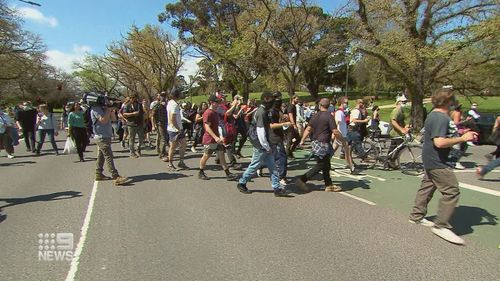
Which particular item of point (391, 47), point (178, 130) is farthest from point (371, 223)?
point (391, 47)

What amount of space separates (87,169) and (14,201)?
313 centimetres

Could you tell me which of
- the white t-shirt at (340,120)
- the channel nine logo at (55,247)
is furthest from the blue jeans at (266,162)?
the channel nine logo at (55,247)

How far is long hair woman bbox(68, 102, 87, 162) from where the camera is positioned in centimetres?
1085

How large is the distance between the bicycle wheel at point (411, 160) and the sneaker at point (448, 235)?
14.1 feet

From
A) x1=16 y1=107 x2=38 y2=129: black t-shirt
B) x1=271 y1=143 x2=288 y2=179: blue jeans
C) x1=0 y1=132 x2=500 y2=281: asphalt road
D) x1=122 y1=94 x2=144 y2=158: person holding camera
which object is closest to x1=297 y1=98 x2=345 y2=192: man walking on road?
x1=0 y1=132 x2=500 y2=281: asphalt road

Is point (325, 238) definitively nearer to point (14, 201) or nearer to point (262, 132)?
point (262, 132)

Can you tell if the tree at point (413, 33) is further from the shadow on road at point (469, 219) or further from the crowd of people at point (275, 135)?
the shadow on road at point (469, 219)

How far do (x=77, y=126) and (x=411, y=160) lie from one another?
28.3 ft

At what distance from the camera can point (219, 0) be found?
4328 cm

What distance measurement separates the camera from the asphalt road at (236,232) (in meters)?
3.90

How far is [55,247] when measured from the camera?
4594 mm

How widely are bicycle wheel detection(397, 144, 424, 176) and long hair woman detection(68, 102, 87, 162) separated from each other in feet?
27.4

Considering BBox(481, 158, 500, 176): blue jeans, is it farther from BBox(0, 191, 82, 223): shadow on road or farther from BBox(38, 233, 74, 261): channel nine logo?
BBox(0, 191, 82, 223): shadow on road

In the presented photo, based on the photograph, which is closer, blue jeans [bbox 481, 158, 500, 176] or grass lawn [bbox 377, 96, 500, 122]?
blue jeans [bbox 481, 158, 500, 176]
